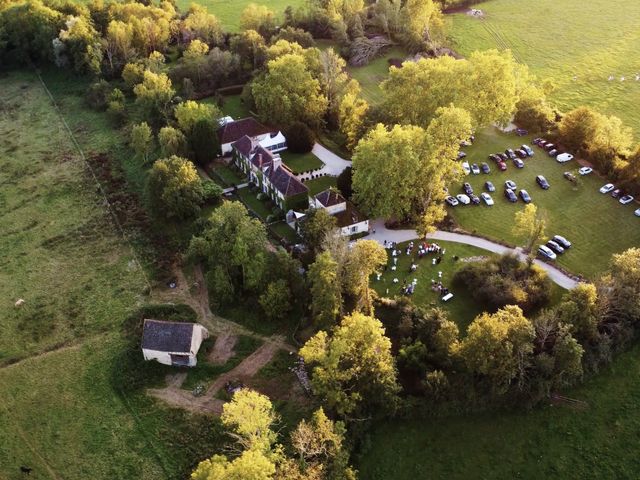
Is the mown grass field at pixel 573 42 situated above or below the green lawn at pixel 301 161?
above

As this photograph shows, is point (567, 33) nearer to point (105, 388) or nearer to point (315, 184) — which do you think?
point (315, 184)

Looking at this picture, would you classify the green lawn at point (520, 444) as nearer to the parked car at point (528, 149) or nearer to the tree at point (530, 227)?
the tree at point (530, 227)

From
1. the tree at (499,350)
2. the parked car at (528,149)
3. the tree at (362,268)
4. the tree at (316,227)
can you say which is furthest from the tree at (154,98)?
the tree at (499,350)

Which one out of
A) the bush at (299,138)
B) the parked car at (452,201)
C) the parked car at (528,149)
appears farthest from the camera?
the bush at (299,138)

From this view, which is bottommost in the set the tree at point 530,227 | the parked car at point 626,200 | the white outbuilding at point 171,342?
the white outbuilding at point 171,342

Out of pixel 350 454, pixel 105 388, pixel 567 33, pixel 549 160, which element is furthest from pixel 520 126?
pixel 105 388

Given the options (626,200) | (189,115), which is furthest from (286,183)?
(626,200)
